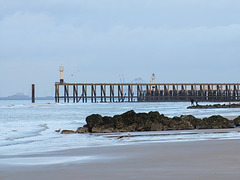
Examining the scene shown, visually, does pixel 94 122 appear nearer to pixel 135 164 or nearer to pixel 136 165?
pixel 135 164

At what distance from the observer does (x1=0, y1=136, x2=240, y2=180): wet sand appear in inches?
227

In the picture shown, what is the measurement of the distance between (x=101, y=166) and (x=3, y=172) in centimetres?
143

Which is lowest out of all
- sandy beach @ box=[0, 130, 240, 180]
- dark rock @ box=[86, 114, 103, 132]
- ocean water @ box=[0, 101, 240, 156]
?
ocean water @ box=[0, 101, 240, 156]

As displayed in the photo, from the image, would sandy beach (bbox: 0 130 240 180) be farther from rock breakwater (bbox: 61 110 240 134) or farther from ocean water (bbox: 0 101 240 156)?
rock breakwater (bbox: 61 110 240 134)

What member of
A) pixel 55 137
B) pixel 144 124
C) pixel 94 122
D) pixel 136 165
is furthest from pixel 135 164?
pixel 94 122

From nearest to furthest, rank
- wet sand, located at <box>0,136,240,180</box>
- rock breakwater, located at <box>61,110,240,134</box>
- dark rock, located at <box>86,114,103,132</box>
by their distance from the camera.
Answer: wet sand, located at <box>0,136,240,180</box>
rock breakwater, located at <box>61,110,240,134</box>
dark rock, located at <box>86,114,103,132</box>

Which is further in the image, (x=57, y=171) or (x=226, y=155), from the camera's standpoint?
(x=226, y=155)

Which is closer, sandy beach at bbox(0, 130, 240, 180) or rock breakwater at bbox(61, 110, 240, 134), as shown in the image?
sandy beach at bbox(0, 130, 240, 180)

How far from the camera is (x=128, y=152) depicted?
8.51 metres

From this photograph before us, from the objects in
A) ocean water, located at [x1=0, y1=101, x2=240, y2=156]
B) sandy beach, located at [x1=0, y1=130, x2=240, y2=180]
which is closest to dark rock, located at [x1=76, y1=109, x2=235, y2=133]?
ocean water, located at [x1=0, y1=101, x2=240, y2=156]

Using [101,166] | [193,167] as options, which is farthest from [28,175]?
[193,167]

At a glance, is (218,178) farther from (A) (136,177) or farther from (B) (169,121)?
(B) (169,121)

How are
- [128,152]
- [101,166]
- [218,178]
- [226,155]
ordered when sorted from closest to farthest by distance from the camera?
[218,178], [101,166], [226,155], [128,152]

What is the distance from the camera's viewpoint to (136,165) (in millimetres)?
6668
